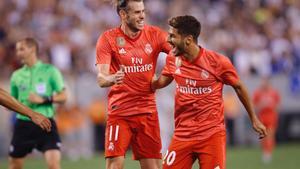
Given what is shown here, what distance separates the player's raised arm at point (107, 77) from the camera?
1044cm

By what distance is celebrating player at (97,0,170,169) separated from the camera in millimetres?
11469

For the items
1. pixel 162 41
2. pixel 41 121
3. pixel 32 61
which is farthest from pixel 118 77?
pixel 32 61

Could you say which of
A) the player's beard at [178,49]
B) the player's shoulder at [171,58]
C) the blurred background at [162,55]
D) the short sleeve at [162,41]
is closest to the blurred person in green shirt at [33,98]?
the short sleeve at [162,41]

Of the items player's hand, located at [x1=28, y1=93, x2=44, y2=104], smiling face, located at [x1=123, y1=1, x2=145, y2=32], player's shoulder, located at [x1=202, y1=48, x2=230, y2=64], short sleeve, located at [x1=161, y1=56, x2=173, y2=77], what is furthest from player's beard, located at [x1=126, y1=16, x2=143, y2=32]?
player's hand, located at [x1=28, y1=93, x2=44, y2=104]

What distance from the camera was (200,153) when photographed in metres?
10.5

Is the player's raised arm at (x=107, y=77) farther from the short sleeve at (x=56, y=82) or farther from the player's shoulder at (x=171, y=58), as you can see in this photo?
the short sleeve at (x=56, y=82)

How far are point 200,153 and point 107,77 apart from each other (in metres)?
1.45

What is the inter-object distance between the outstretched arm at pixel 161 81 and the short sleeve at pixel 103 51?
0.65m

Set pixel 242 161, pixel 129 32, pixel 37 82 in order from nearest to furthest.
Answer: pixel 129 32, pixel 37 82, pixel 242 161

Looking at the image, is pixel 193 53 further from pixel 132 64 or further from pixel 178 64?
pixel 132 64

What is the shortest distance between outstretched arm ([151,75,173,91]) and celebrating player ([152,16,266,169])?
37 cm

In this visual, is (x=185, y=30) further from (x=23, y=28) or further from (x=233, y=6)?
(x=233, y=6)

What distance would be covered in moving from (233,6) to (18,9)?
277 inches

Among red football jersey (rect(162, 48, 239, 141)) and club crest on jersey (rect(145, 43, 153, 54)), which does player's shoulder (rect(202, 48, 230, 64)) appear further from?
club crest on jersey (rect(145, 43, 153, 54))
